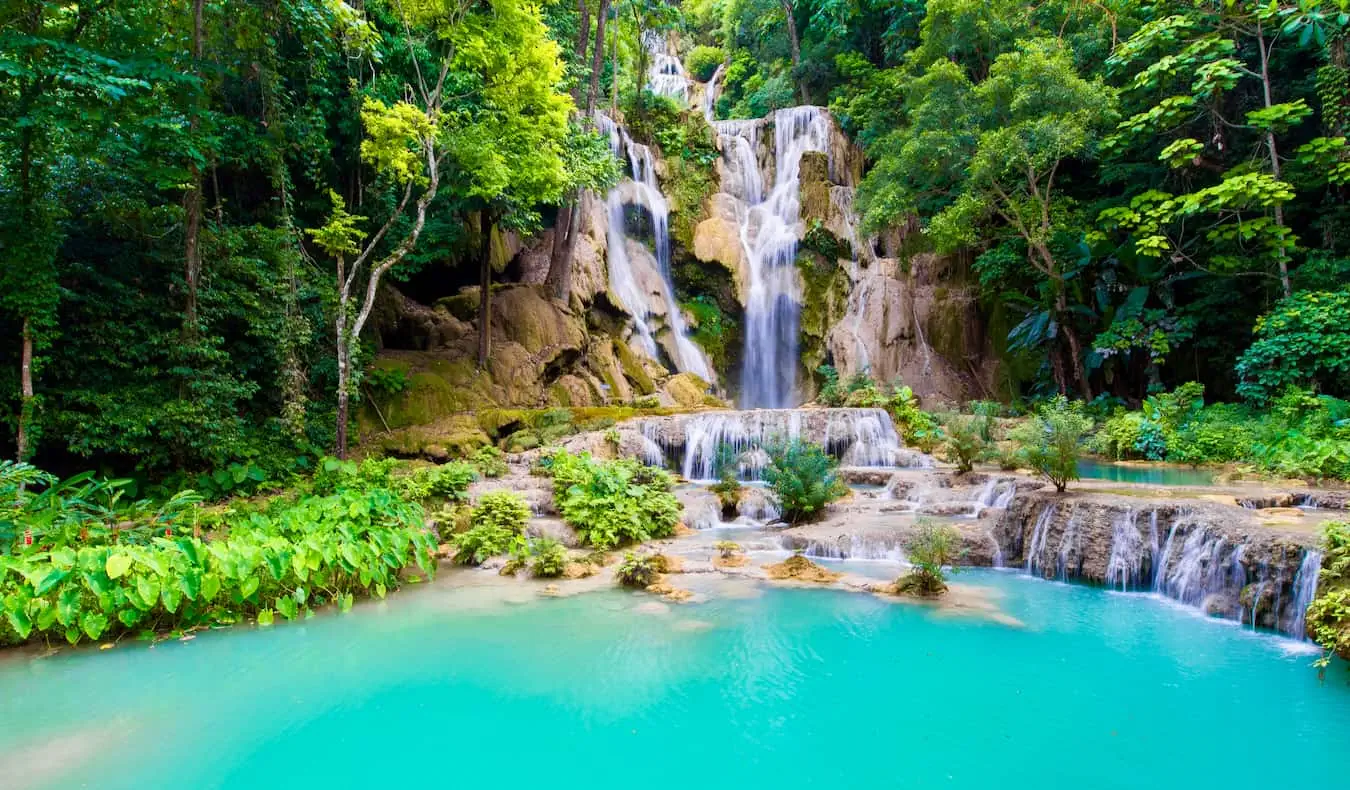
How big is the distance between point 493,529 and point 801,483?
3872 millimetres

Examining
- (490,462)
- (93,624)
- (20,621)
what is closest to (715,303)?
(490,462)

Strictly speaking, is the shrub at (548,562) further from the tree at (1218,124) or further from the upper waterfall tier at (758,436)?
the tree at (1218,124)

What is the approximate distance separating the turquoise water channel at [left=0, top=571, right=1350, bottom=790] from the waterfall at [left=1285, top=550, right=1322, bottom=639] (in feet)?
0.93

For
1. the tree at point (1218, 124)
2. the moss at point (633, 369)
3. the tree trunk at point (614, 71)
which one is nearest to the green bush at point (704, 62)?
the tree trunk at point (614, 71)

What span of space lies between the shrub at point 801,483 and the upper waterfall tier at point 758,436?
309cm

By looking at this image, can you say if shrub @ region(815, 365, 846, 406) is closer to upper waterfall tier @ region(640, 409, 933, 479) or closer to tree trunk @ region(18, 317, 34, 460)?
upper waterfall tier @ region(640, 409, 933, 479)

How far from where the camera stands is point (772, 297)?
20.4m

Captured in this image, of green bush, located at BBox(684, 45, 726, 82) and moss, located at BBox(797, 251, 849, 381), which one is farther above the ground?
green bush, located at BBox(684, 45, 726, 82)

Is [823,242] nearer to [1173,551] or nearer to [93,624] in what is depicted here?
[1173,551]

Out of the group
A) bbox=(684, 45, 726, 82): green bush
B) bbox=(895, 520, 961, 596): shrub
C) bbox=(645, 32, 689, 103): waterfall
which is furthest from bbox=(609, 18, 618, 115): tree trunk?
bbox=(895, 520, 961, 596): shrub

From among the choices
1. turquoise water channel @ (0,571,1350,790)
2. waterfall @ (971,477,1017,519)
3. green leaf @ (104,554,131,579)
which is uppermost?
green leaf @ (104,554,131,579)

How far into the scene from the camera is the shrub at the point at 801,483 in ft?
29.0

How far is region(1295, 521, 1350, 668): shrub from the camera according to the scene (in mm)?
4496

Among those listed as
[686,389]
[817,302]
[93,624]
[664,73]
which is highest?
[664,73]
